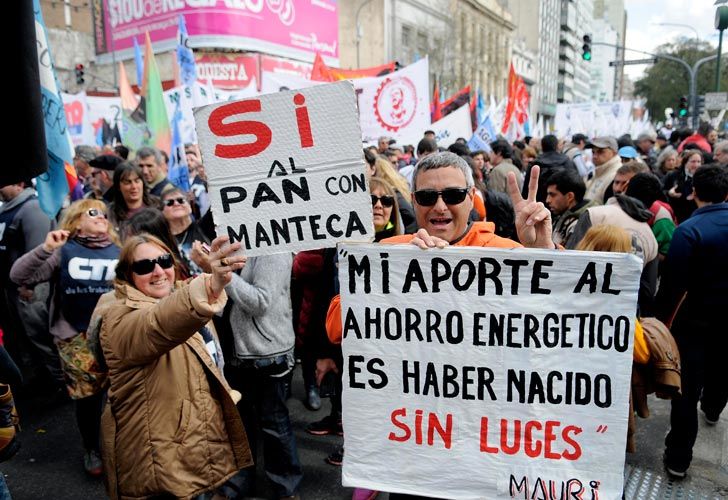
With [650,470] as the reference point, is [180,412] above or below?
above

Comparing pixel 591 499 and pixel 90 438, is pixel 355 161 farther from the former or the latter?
pixel 90 438

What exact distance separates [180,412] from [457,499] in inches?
46.8

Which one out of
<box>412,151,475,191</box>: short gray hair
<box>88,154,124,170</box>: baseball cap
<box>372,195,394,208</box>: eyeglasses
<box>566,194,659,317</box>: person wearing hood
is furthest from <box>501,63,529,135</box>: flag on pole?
<box>412,151,475,191</box>: short gray hair

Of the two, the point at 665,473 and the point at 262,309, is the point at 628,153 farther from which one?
the point at 262,309

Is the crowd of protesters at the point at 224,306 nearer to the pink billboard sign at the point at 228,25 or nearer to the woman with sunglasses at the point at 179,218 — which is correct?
the woman with sunglasses at the point at 179,218

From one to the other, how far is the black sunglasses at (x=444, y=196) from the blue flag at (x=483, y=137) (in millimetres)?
8404

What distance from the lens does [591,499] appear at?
75.0 inches

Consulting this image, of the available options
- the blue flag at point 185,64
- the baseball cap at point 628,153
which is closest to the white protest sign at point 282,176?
the blue flag at point 185,64

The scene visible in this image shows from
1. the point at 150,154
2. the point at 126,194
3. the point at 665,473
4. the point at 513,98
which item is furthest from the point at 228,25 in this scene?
the point at 665,473

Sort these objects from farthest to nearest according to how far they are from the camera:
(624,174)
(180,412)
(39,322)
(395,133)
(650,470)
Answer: (395,133) → (624,174) → (39,322) → (650,470) → (180,412)

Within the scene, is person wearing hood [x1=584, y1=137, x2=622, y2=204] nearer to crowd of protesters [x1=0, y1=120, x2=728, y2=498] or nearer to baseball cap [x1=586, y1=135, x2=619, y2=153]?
baseball cap [x1=586, y1=135, x2=619, y2=153]

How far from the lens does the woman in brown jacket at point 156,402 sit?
233cm

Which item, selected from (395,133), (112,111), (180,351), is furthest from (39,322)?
(112,111)

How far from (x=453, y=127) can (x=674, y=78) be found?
57408 mm
